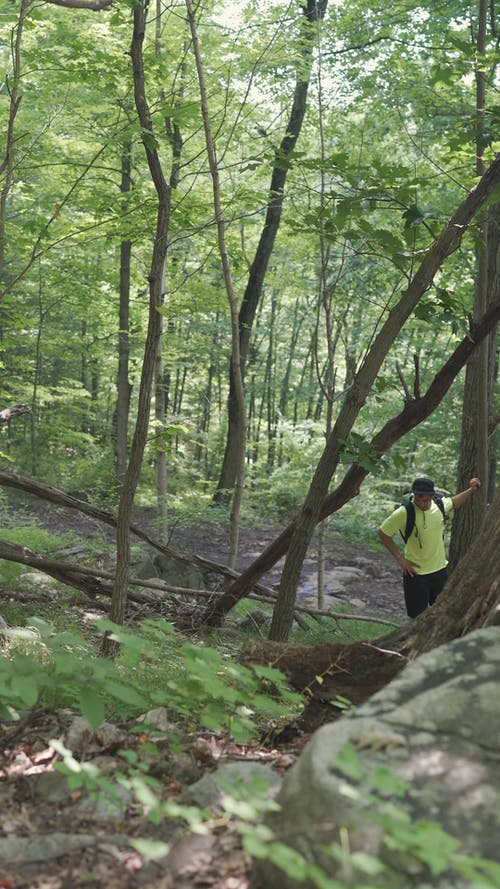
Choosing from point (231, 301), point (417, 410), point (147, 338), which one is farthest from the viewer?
point (231, 301)

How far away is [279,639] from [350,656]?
1332 millimetres

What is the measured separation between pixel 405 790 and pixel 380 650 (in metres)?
1.39

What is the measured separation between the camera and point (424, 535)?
22.1ft

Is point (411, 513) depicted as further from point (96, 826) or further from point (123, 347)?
point (123, 347)

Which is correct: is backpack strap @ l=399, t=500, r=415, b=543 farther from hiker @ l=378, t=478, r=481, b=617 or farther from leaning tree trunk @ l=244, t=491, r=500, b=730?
leaning tree trunk @ l=244, t=491, r=500, b=730

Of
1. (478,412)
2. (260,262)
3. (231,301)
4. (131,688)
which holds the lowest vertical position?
(131,688)

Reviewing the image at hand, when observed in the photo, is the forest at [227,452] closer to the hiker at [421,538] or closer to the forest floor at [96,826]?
the forest floor at [96,826]

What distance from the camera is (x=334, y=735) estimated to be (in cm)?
203

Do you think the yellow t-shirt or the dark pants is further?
the dark pants

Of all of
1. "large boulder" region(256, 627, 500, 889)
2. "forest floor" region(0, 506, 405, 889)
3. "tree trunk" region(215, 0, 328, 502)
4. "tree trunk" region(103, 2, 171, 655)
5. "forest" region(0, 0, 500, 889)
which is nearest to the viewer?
"large boulder" region(256, 627, 500, 889)

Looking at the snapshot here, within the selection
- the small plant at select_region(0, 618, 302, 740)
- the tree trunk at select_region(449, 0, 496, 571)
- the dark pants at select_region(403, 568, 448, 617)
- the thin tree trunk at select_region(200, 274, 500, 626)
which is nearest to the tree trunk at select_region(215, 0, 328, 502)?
the tree trunk at select_region(449, 0, 496, 571)

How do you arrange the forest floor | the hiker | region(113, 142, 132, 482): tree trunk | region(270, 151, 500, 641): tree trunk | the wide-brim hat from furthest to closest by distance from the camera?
1. region(113, 142, 132, 482): tree trunk
2. the hiker
3. the wide-brim hat
4. region(270, 151, 500, 641): tree trunk
5. the forest floor

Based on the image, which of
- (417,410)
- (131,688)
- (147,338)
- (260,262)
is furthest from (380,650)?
(260,262)

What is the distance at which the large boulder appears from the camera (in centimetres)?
158
